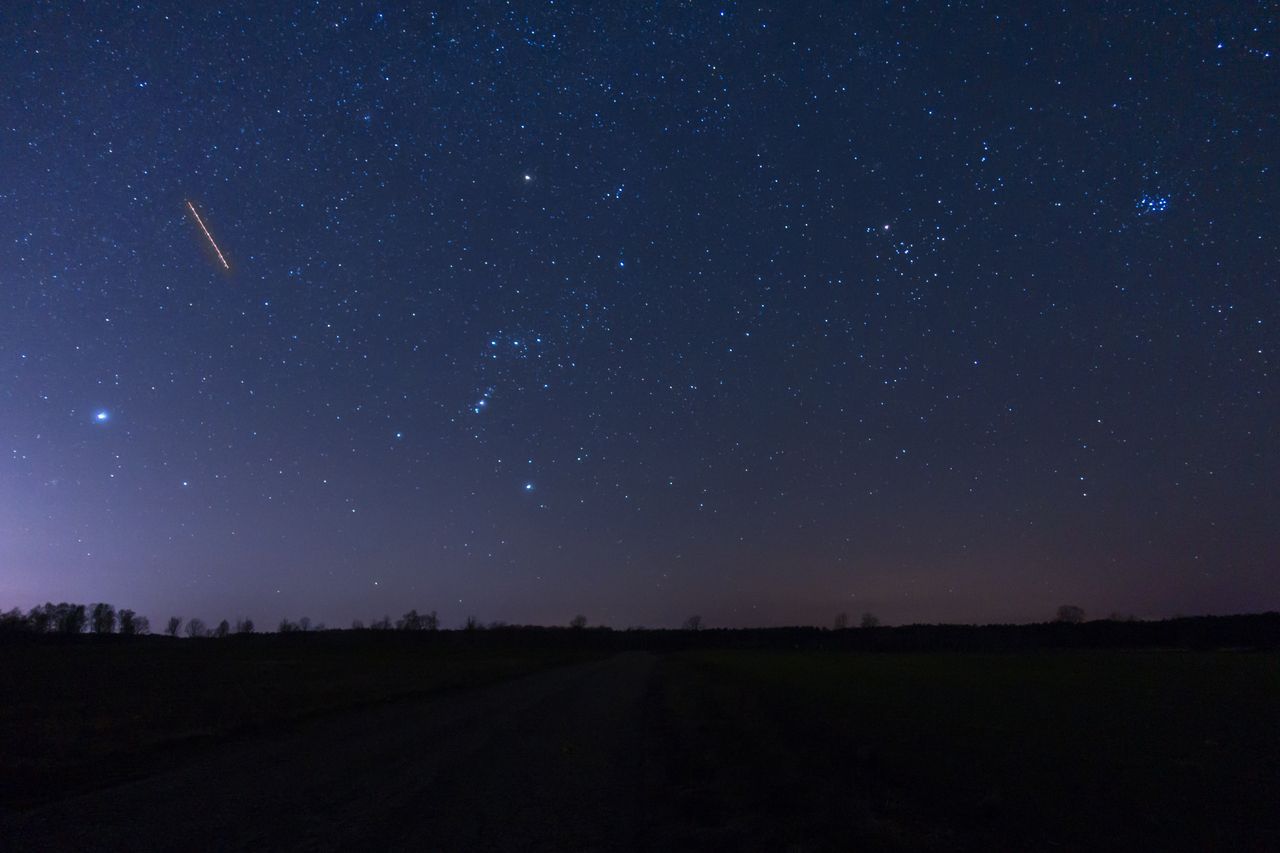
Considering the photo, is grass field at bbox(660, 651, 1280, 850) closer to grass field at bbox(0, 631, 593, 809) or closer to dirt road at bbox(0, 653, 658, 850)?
dirt road at bbox(0, 653, 658, 850)

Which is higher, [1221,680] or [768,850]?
[768,850]

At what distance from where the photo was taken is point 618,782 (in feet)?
39.3

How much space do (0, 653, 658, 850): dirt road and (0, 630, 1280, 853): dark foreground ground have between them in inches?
1.9

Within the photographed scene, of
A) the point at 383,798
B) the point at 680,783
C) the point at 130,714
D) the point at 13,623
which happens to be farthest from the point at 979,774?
the point at 13,623

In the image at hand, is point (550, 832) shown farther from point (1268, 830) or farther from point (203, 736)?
point (203, 736)

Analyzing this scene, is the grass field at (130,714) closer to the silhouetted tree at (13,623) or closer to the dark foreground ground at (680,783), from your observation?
the dark foreground ground at (680,783)

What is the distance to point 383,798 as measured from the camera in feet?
33.8

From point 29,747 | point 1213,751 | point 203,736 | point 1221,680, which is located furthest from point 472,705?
point 1221,680

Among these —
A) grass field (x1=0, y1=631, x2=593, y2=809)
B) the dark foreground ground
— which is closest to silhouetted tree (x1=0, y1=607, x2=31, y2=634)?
grass field (x1=0, y1=631, x2=593, y2=809)

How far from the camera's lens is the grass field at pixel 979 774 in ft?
29.9

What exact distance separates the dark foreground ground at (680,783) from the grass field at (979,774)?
6cm

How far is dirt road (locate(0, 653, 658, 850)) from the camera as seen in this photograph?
8.26m

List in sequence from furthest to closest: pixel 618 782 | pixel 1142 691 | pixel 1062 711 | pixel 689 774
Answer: pixel 1142 691, pixel 1062 711, pixel 689 774, pixel 618 782

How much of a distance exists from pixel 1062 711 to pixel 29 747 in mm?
25713
